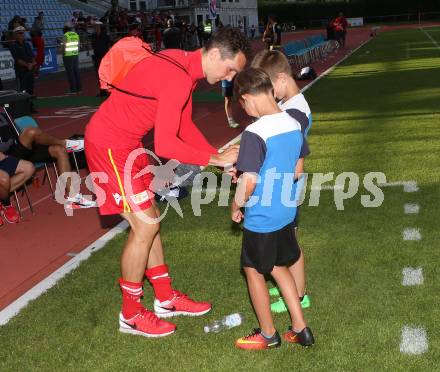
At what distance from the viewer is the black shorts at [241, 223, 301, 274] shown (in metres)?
3.62

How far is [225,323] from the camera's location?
4.25 metres

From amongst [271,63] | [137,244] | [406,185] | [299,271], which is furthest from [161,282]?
[406,185]

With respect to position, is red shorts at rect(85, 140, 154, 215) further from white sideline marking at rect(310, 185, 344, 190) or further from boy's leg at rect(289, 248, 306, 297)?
white sideline marking at rect(310, 185, 344, 190)

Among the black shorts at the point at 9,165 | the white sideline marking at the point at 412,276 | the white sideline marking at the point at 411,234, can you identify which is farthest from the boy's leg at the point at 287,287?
the black shorts at the point at 9,165

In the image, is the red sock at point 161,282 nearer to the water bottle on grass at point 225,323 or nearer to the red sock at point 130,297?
the red sock at point 130,297

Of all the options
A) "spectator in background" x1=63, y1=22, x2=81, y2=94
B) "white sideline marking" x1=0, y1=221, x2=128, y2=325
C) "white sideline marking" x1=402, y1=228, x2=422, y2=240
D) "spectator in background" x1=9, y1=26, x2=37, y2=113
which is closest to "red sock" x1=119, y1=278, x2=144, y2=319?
"white sideline marking" x1=0, y1=221, x2=128, y2=325

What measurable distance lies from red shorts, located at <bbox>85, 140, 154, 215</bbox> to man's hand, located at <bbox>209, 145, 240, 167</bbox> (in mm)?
604

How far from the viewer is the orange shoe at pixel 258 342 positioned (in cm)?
388

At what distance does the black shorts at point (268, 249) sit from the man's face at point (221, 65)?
955mm

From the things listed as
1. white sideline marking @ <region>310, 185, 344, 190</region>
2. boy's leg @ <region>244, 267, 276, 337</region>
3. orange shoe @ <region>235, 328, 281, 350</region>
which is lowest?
white sideline marking @ <region>310, 185, 344, 190</region>

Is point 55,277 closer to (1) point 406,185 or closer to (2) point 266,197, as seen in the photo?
(2) point 266,197

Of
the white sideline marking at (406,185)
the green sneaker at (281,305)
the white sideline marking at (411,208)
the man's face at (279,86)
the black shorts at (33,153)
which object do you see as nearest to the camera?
the man's face at (279,86)

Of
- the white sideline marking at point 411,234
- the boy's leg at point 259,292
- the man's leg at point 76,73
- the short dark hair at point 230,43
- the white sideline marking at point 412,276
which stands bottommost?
the man's leg at point 76,73

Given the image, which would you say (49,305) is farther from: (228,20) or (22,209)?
(228,20)
